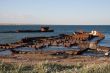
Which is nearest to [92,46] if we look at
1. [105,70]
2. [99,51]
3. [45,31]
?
[99,51]

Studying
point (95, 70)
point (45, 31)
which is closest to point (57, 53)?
point (95, 70)

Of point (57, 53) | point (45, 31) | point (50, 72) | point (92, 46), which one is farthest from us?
point (45, 31)

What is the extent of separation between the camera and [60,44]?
38688 millimetres

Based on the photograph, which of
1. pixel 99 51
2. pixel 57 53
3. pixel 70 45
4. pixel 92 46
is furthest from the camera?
pixel 70 45

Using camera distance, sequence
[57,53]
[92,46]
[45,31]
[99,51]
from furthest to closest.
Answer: [45,31] < [92,46] < [99,51] < [57,53]

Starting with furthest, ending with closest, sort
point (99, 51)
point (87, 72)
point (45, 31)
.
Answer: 1. point (45, 31)
2. point (99, 51)
3. point (87, 72)

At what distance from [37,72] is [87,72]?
1858 mm

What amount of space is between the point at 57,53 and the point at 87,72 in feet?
46.3

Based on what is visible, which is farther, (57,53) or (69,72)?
(57,53)

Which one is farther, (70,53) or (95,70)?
(70,53)

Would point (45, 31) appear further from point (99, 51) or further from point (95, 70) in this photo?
point (95, 70)

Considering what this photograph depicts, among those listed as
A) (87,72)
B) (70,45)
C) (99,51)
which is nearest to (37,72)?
(87,72)

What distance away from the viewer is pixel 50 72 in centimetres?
1255

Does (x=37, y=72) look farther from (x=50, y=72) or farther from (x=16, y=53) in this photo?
(x=16, y=53)
